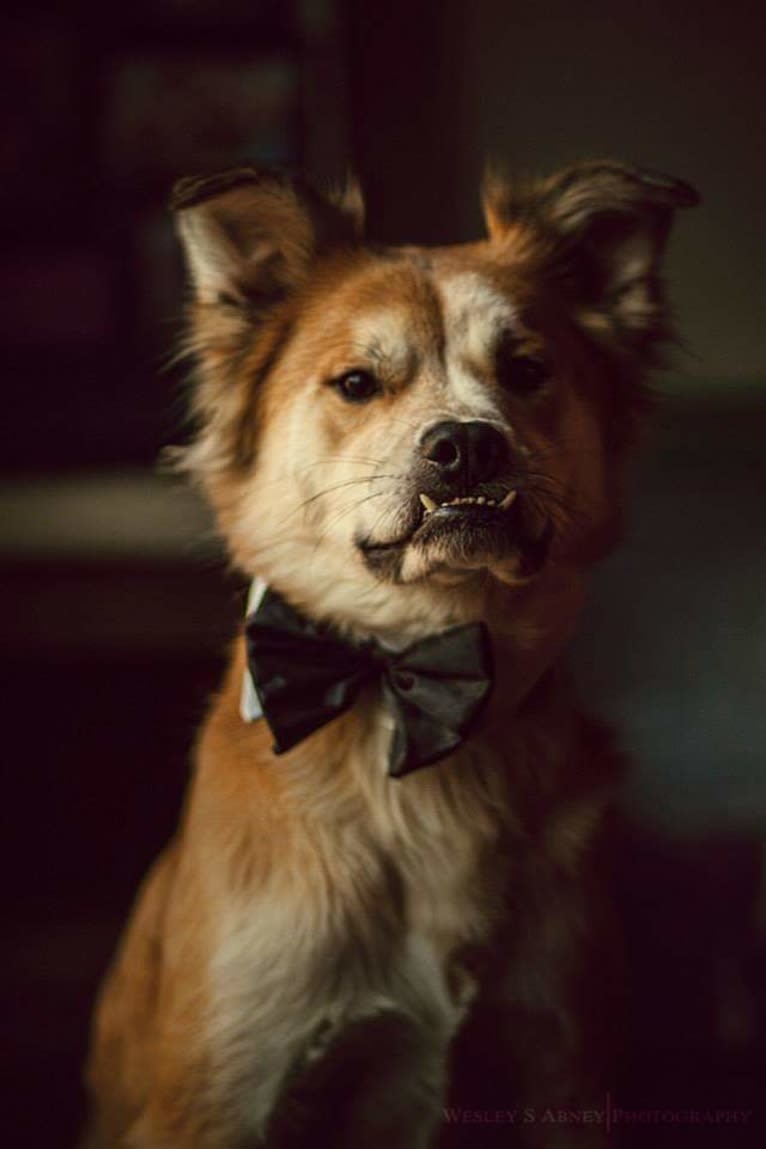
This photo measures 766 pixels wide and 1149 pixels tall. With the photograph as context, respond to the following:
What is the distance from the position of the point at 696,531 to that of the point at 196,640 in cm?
54

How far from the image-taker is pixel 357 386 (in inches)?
45.3

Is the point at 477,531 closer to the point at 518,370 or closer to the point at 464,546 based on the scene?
the point at 464,546

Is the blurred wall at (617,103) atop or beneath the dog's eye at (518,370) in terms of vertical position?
atop

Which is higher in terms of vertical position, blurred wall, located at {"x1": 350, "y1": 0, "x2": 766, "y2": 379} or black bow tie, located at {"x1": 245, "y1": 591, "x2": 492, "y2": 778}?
blurred wall, located at {"x1": 350, "y1": 0, "x2": 766, "y2": 379}

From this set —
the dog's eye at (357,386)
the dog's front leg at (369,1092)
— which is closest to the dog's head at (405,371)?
the dog's eye at (357,386)

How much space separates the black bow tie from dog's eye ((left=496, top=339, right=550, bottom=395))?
0.77ft

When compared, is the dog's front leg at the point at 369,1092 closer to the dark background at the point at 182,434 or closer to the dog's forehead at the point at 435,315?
the dark background at the point at 182,434

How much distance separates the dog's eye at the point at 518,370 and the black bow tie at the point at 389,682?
0.24 m

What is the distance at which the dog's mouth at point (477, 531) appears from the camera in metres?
1.00

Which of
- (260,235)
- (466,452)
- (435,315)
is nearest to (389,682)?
(466,452)

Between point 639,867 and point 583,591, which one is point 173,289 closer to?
point 583,591

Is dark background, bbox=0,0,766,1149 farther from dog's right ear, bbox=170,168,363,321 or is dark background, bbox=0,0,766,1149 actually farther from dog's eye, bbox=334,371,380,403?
dog's eye, bbox=334,371,380,403

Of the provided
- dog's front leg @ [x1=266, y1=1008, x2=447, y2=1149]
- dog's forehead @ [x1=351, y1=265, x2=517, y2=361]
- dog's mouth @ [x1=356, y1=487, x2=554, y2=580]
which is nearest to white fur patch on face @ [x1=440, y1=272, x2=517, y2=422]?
dog's forehead @ [x1=351, y1=265, x2=517, y2=361]

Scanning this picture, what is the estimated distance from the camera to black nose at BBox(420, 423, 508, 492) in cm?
99
